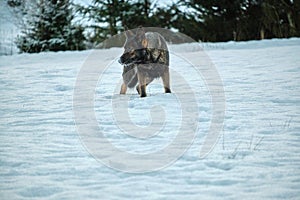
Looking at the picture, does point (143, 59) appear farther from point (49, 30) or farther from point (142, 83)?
point (49, 30)

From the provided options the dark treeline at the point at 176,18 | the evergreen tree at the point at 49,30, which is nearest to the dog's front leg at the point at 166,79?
the dark treeline at the point at 176,18

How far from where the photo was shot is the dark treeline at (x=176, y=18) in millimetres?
19000

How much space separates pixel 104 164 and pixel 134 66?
2.76m

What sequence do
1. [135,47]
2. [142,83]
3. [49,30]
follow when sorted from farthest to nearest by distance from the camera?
[49,30]
[142,83]
[135,47]

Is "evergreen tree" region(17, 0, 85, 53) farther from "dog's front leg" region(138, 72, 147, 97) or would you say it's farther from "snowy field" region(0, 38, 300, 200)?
"dog's front leg" region(138, 72, 147, 97)

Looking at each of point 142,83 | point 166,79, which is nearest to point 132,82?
point 142,83

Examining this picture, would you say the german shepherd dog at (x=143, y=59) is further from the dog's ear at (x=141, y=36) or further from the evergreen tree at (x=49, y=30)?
the evergreen tree at (x=49, y=30)

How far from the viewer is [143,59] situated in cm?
555

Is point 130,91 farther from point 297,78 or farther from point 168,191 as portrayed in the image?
point 168,191

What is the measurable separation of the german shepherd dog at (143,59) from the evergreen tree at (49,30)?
533 inches

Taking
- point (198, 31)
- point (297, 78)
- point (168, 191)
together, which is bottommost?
point (168, 191)

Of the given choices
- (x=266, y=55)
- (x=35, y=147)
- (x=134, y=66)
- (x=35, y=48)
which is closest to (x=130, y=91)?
(x=134, y=66)

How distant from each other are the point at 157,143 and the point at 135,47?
214cm

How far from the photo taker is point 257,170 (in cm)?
301
